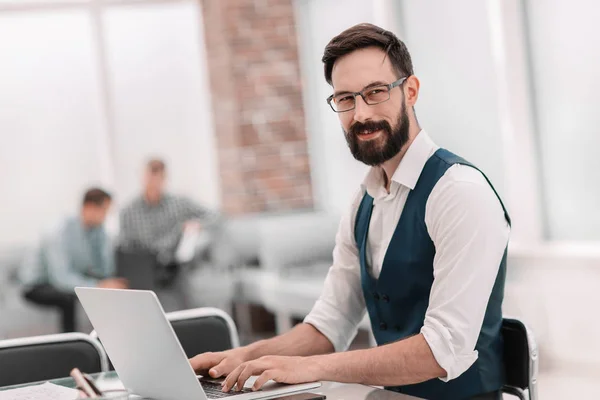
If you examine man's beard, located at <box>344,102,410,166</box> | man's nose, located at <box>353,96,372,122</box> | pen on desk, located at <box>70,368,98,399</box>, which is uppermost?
man's nose, located at <box>353,96,372,122</box>

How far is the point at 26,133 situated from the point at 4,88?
39 centimetres

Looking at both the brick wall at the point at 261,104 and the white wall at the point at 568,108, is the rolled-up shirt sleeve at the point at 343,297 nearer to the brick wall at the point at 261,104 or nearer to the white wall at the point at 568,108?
the white wall at the point at 568,108

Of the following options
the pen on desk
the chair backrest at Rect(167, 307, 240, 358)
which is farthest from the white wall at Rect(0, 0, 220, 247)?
the pen on desk

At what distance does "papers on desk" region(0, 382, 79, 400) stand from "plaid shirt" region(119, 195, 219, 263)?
499cm

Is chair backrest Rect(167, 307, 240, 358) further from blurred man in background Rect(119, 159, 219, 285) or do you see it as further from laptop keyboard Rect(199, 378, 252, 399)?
blurred man in background Rect(119, 159, 219, 285)

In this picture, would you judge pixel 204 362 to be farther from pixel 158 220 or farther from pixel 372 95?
pixel 158 220

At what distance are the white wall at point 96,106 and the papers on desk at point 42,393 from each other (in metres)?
5.74

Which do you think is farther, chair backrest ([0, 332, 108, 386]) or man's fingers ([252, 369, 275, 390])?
chair backrest ([0, 332, 108, 386])

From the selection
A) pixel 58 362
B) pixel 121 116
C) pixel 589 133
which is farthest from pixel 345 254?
pixel 121 116

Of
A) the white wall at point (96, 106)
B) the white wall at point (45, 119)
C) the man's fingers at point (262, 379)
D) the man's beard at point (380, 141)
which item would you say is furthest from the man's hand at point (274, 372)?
the white wall at point (45, 119)

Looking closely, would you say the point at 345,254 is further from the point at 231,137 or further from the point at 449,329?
the point at 231,137

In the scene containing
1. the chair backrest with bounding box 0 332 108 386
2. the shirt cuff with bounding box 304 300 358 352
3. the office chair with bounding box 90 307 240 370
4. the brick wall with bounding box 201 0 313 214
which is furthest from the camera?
the brick wall with bounding box 201 0 313 214

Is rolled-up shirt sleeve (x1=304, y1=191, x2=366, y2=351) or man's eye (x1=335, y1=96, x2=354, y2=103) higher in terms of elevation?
man's eye (x1=335, y1=96, x2=354, y2=103)

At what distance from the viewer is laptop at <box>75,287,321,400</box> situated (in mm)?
1571
